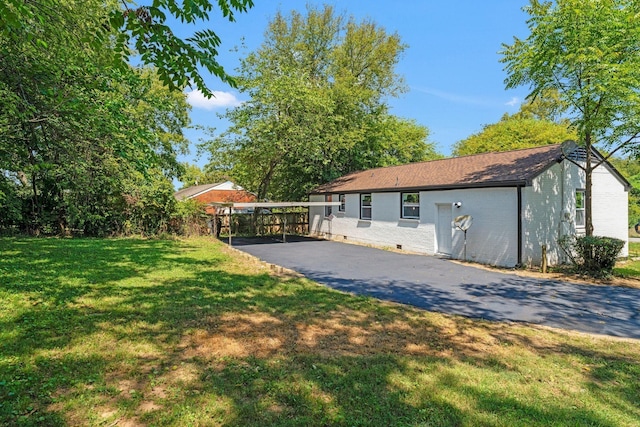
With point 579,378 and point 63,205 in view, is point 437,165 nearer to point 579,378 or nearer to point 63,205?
point 579,378

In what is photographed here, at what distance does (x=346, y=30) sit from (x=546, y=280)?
24967 mm

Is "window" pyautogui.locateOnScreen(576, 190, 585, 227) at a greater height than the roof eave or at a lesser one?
lesser

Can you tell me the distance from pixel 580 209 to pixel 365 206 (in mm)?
9235

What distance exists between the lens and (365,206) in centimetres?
1881

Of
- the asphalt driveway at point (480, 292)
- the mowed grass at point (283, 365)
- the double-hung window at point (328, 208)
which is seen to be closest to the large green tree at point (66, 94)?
the mowed grass at point (283, 365)

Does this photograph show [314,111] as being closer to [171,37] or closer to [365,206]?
[365,206]

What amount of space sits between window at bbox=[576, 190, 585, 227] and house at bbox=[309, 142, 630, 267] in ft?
0.13

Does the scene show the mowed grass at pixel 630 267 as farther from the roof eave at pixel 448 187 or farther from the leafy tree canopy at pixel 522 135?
the leafy tree canopy at pixel 522 135

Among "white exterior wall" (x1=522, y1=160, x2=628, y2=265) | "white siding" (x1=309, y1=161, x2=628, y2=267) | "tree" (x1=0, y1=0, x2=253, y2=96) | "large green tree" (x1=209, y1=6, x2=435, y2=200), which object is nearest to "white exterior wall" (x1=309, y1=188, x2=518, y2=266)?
"white siding" (x1=309, y1=161, x2=628, y2=267)

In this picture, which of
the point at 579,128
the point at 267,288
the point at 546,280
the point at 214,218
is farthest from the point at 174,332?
the point at 214,218

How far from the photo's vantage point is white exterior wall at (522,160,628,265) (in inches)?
453

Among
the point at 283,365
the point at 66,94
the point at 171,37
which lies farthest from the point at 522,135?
the point at 171,37

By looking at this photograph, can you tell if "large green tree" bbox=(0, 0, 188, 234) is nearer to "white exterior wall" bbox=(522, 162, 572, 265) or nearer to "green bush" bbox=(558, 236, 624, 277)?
"white exterior wall" bbox=(522, 162, 572, 265)

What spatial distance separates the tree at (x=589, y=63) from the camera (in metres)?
9.16
